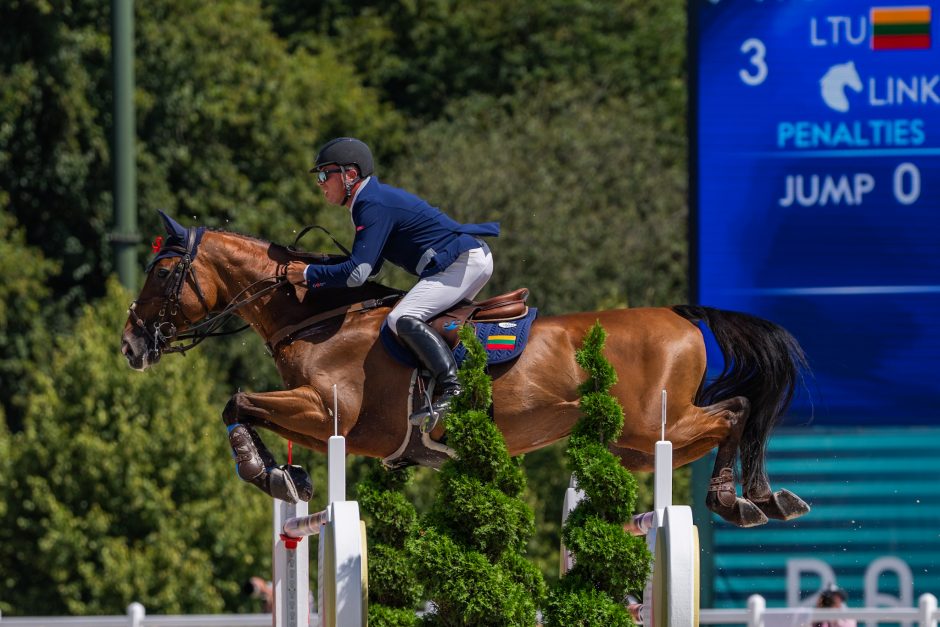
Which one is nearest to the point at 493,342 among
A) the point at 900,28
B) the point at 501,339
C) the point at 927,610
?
the point at 501,339

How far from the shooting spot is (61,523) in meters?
14.3

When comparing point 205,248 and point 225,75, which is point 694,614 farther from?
point 225,75

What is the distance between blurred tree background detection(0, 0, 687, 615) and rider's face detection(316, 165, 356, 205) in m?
6.45

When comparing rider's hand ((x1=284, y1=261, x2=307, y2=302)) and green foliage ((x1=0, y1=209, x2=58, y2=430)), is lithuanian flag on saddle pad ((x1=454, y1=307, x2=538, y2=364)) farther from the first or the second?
green foliage ((x1=0, y1=209, x2=58, y2=430))

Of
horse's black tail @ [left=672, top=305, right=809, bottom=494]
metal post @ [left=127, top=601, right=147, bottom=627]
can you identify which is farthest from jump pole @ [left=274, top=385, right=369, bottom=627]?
metal post @ [left=127, top=601, right=147, bottom=627]

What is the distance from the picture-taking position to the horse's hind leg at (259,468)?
7.30m

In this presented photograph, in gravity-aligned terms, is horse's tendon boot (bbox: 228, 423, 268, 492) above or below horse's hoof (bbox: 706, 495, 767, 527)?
above

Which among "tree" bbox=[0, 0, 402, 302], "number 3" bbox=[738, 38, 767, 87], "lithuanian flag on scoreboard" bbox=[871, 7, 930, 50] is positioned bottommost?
"number 3" bbox=[738, 38, 767, 87]

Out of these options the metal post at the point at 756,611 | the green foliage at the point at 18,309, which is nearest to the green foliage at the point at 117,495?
the green foliage at the point at 18,309

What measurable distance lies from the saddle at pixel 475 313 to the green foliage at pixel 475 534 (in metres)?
0.76

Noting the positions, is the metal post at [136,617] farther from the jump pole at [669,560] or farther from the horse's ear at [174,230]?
the jump pole at [669,560]

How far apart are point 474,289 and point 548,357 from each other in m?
0.46

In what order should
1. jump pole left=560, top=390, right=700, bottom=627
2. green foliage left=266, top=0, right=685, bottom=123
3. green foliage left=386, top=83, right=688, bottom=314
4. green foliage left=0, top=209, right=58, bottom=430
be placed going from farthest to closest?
green foliage left=266, top=0, right=685, bottom=123 < green foliage left=386, top=83, right=688, bottom=314 < green foliage left=0, top=209, right=58, bottom=430 < jump pole left=560, top=390, right=700, bottom=627

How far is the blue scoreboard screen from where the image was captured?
1103cm
